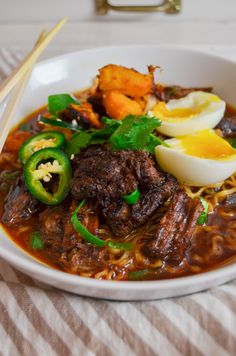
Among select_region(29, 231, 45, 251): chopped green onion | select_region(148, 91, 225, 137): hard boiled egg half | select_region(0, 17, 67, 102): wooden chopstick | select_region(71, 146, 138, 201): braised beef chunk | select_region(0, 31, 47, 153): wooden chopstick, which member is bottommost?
select_region(29, 231, 45, 251): chopped green onion

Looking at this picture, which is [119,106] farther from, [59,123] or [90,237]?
[90,237]

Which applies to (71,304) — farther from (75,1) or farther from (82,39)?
(75,1)

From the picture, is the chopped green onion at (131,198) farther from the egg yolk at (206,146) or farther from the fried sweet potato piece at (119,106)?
the fried sweet potato piece at (119,106)

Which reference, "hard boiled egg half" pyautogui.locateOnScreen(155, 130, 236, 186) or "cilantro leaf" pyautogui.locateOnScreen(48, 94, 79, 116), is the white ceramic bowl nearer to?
"cilantro leaf" pyautogui.locateOnScreen(48, 94, 79, 116)

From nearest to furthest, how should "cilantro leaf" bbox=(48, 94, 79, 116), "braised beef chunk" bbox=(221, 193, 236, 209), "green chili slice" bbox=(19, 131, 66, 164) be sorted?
"braised beef chunk" bbox=(221, 193, 236, 209), "green chili slice" bbox=(19, 131, 66, 164), "cilantro leaf" bbox=(48, 94, 79, 116)

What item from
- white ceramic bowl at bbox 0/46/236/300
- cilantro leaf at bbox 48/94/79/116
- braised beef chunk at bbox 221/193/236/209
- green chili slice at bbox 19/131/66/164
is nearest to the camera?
braised beef chunk at bbox 221/193/236/209

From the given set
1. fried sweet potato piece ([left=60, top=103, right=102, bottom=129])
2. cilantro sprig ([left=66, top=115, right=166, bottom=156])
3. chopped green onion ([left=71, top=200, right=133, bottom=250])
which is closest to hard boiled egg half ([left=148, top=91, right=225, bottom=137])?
cilantro sprig ([left=66, top=115, right=166, bottom=156])

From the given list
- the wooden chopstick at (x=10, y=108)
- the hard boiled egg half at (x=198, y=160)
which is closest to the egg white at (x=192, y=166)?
the hard boiled egg half at (x=198, y=160)
